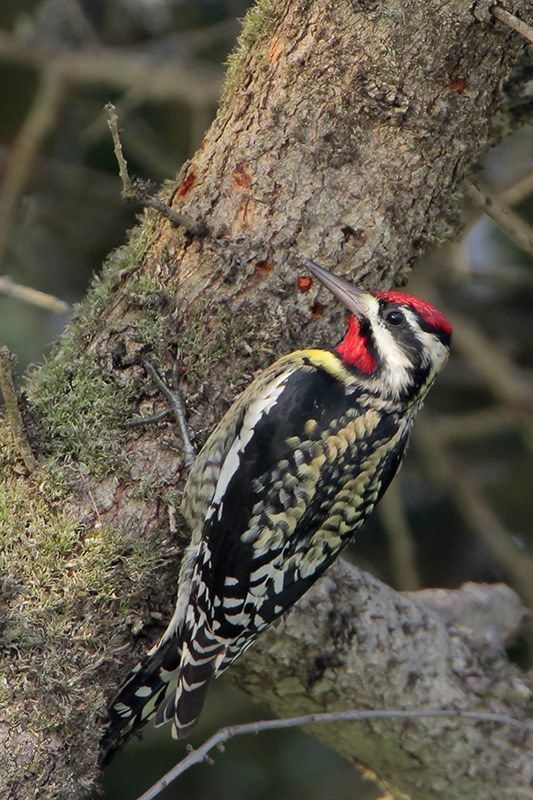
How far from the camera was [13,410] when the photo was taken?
3.04 metres

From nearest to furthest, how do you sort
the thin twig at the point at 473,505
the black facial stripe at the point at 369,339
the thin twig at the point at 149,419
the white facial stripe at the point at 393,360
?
the thin twig at the point at 149,419
the black facial stripe at the point at 369,339
the white facial stripe at the point at 393,360
the thin twig at the point at 473,505

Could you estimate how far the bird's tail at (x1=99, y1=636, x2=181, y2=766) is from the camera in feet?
10.7

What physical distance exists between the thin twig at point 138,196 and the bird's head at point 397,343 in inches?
21.2

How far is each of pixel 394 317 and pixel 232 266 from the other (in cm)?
57

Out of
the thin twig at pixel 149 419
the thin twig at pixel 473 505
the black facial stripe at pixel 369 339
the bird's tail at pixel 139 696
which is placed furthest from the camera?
the thin twig at pixel 473 505

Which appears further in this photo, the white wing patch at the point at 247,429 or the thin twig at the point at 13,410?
the white wing patch at the point at 247,429

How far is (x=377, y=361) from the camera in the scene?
3740 mm

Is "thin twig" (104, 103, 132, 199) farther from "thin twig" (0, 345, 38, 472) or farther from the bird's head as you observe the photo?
the bird's head

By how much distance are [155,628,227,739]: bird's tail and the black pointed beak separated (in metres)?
1.05

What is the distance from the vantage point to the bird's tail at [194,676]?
3406 mm

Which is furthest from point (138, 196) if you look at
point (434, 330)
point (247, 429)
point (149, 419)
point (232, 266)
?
point (434, 330)

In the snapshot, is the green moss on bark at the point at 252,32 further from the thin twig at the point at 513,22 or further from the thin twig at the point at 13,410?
the thin twig at the point at 13,410

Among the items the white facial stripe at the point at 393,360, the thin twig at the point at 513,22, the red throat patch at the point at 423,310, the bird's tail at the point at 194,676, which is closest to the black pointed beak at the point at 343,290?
the red throat patch at the point at 423,310

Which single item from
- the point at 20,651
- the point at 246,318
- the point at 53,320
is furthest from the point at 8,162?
the point at 20,651
